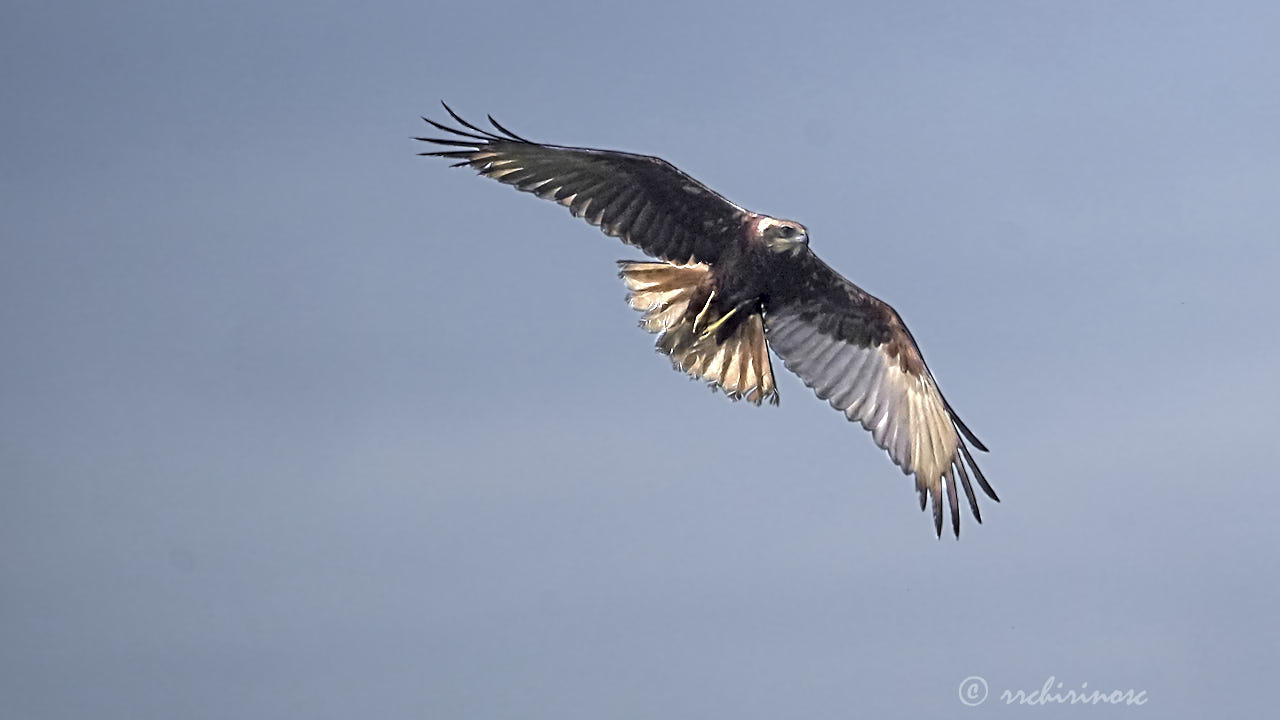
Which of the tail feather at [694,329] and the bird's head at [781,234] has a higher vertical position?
the bird's head at [781,234]

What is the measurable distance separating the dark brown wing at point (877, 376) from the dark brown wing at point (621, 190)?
1.14 m

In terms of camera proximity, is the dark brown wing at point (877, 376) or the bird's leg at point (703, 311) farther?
the dark brown wing at point (877, 376)

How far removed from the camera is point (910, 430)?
14031 mm

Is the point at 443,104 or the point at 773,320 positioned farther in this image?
the point at 773,320

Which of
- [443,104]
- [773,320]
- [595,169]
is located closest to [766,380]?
[773,320]

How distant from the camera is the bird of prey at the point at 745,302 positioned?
12.6m

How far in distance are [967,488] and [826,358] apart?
158 centimetres

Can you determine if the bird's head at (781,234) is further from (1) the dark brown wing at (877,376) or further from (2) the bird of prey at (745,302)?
(1) the dark brown wing at (877,376)

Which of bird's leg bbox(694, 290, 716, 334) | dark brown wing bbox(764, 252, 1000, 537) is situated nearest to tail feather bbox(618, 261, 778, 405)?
bird's leg bbox(694, 290, 716, 334)

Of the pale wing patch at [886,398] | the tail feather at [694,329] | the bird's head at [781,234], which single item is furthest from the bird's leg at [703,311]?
the pale wing patch at [886,398]

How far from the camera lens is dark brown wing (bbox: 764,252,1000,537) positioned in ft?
45.1

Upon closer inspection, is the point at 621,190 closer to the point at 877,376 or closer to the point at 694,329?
the point at 694,329

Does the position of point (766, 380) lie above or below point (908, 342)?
below

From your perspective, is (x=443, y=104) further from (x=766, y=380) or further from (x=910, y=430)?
(x=910, y=430)
